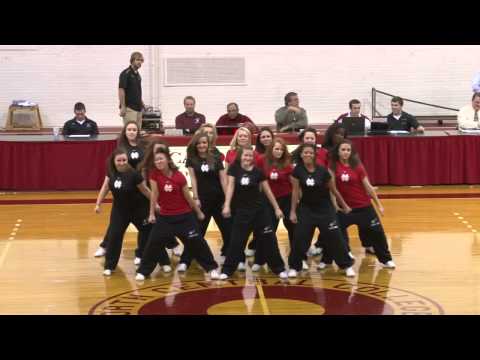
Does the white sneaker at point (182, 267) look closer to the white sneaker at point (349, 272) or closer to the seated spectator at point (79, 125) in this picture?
the white sneaker at point (349, 272)

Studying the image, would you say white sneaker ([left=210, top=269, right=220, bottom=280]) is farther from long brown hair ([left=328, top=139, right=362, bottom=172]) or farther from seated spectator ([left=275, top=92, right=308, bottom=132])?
seated spectator ([left=275, top=92, right=308, bottom=132])

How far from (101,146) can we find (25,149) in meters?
1.37

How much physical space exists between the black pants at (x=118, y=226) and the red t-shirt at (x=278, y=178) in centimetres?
158

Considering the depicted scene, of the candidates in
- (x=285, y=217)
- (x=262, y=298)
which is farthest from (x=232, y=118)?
(x=262, y=298)

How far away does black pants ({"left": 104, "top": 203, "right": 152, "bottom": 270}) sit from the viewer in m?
11.6

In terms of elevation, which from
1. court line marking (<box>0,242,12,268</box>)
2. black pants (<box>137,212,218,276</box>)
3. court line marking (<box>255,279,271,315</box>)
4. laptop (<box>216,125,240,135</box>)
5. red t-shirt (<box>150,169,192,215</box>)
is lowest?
court line marking (<box>255,279,271,315</box>)

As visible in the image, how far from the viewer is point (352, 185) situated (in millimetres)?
11594

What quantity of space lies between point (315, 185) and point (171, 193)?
168 cm

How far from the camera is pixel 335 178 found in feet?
38.0

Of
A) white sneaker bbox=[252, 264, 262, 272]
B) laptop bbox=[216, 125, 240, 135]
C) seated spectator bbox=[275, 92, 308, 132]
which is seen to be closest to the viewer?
white sneaker bbox=[252, 264, 262, 272]

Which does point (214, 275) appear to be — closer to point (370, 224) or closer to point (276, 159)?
point (276, 159)

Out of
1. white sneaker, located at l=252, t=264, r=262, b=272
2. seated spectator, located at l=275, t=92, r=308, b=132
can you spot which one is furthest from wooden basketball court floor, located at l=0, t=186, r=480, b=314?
seated spectator, located at l=275, t=92, r=308, b=132

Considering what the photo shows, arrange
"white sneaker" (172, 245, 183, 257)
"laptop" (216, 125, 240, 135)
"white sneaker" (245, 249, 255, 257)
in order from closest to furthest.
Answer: "white sneaker" (245, 249, 255, 257) < "white sneaker" (172, 245, 183, 257) < "laptop" (216, 125, 240, 135)
